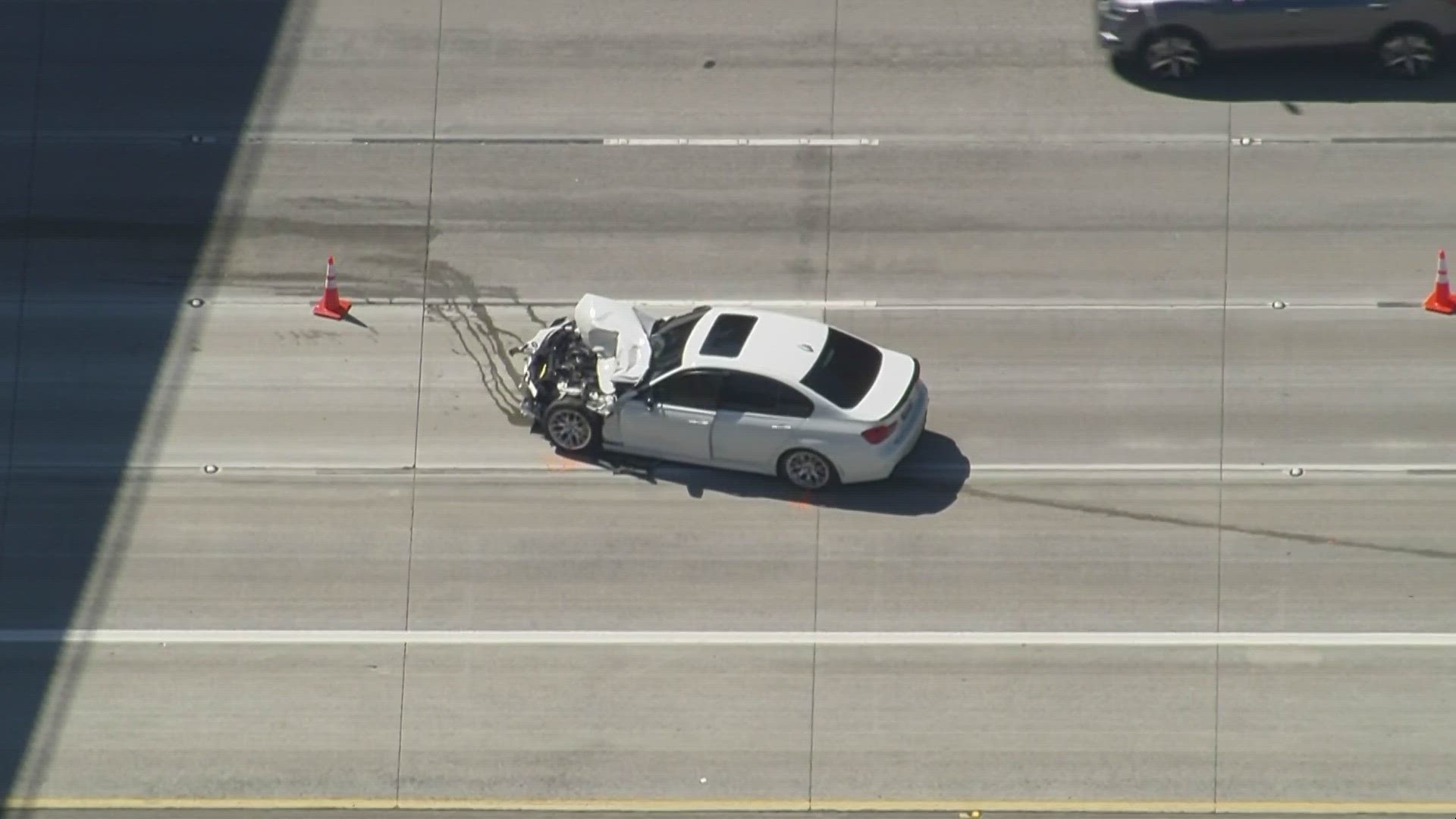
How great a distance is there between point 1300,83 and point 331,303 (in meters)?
12.8

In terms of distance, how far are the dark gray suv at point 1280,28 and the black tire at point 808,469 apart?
26.1 feet

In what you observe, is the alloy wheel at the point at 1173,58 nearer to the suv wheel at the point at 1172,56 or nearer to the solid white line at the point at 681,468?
the suv wheel at the point at 1172,56

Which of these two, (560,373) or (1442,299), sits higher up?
(1442,299)

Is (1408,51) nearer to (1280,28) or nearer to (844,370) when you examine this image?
(1280,28)

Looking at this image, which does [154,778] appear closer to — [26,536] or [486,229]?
[26,536]

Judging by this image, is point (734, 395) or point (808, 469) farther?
point (808, 469)

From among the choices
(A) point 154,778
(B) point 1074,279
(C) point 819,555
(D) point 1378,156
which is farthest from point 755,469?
(D) point 1378,156

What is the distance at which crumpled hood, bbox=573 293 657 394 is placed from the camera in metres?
20.2

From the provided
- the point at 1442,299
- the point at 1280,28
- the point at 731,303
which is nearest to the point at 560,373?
the point at 731,303

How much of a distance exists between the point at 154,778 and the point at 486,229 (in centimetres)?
808

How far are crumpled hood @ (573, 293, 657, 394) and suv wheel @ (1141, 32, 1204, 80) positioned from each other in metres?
7.81

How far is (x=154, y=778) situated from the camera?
717 inches

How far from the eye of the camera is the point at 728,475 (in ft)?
67.3

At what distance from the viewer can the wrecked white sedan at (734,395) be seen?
1966 cm
